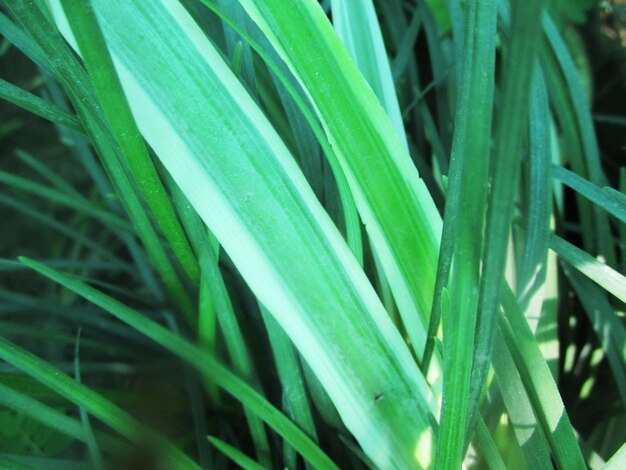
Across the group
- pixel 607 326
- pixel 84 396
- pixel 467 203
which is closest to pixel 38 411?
pixel 84 396

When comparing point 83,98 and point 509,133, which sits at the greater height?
point 83,98

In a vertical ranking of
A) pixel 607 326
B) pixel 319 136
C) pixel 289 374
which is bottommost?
pixel 607 326

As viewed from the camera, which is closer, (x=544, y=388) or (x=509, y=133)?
(x=509, y=133)

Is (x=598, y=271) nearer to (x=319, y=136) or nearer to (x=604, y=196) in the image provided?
(x=604, y=196)

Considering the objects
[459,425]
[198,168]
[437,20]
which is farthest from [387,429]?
[437,20]

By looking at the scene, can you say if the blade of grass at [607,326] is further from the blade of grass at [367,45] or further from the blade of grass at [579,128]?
the blade of grass at [367,45]

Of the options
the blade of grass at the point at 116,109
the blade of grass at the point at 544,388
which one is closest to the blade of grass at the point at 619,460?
the blade of grass at the point at 544,388

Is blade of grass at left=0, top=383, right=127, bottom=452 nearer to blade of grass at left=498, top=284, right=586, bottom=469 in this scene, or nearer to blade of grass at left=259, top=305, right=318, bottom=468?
blade of grass at left=259, top=305, right=318, bottom=468

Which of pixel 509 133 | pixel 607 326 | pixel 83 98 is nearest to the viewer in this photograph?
pixel 509 133

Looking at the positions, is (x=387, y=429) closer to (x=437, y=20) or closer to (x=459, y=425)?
(x=459, y=425)

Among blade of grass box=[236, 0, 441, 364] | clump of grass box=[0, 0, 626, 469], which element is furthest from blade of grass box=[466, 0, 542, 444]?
blade of grass box=[236, 0, 441, 364]
